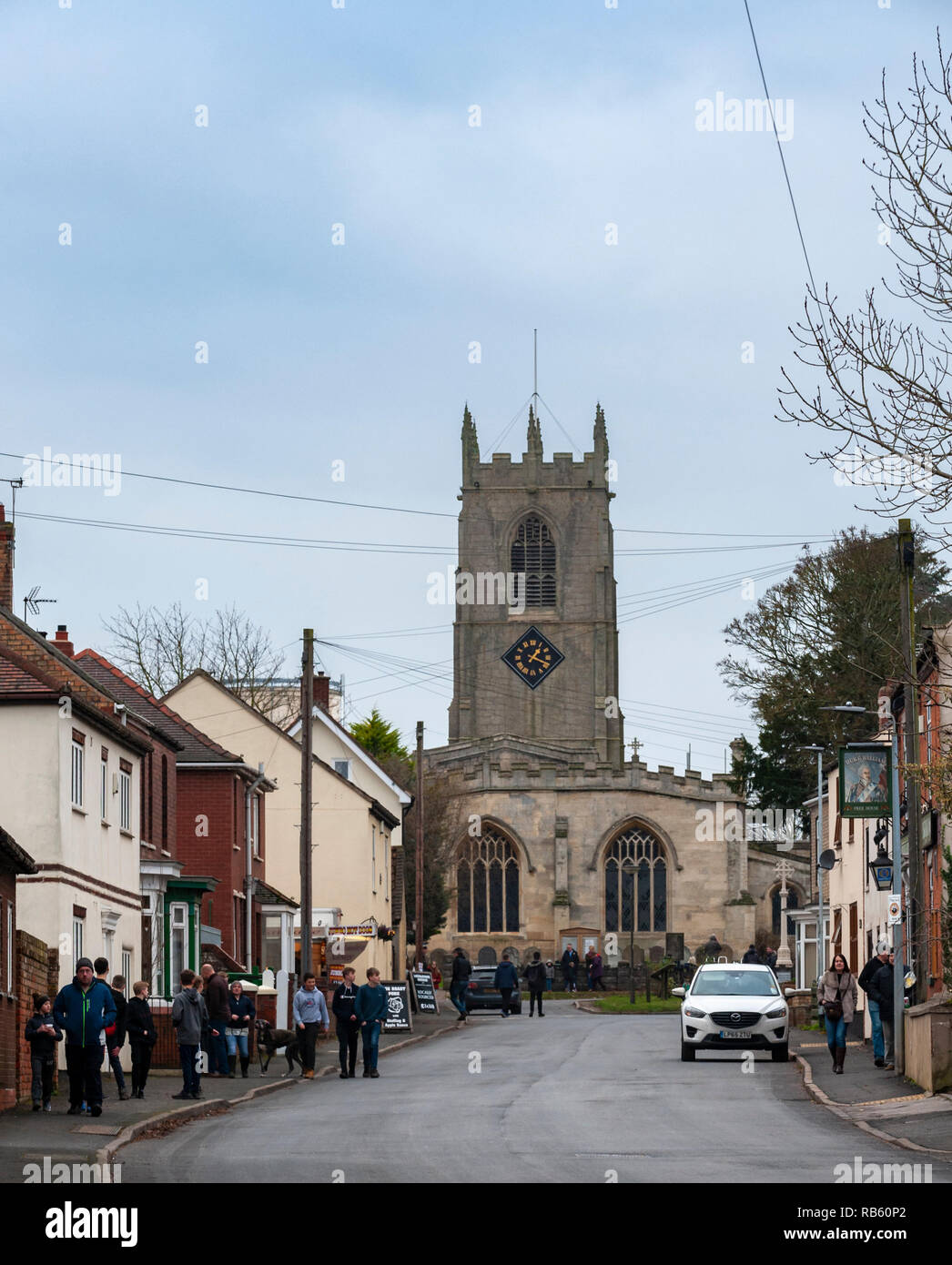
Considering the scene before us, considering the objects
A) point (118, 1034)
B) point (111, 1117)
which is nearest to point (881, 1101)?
point (111, 1117)

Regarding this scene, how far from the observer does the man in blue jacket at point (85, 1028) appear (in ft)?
68.3

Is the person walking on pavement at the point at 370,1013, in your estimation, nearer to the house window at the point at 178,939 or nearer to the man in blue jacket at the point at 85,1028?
the man in blue jacket at the point at 85,1028

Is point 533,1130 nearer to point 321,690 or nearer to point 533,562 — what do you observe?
point 321,690

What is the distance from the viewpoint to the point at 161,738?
35.9 meters

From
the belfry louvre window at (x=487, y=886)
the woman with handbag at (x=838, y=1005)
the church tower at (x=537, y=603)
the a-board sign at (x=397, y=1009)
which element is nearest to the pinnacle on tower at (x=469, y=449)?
the church tower at (x=537, y=603)

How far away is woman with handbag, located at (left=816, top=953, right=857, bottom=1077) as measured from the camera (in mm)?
26281

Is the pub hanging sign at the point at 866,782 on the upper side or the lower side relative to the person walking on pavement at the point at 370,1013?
upper

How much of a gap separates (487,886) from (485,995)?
27850 millimetres

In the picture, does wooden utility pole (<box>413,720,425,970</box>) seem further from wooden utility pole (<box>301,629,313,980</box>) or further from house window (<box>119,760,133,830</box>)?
house window (<box>119,760,133,830</box>)

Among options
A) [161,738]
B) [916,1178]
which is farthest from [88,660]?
[916,1178]

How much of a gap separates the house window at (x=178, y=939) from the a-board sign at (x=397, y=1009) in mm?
5650

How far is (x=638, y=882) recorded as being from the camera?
→ 8300cm
